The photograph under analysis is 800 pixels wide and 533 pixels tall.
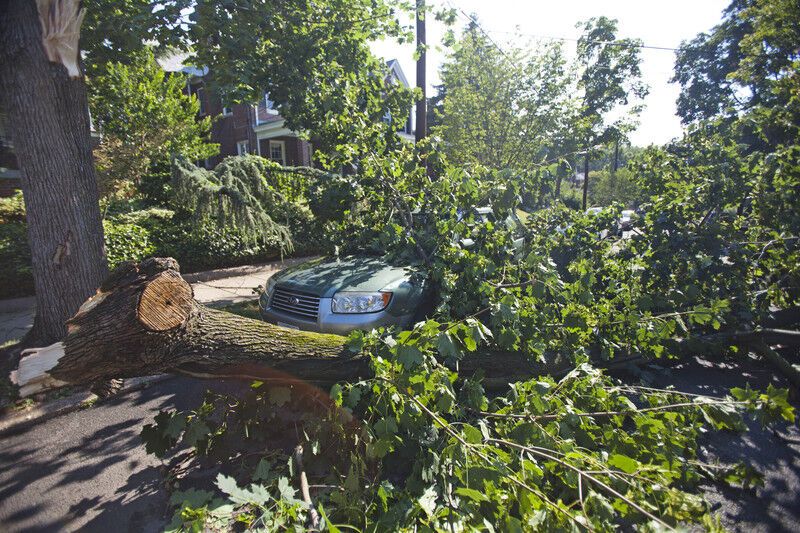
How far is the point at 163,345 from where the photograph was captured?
204 centimetres

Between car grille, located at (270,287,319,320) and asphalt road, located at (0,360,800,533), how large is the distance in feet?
4.10

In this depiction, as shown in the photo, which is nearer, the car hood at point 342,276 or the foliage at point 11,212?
the car hood at point 342,276

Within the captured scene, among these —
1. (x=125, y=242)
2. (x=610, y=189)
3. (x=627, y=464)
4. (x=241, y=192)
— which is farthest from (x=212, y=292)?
(x=610, y=189)

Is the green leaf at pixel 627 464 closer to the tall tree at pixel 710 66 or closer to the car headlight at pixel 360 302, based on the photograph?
the car headlight at pixel 360 302

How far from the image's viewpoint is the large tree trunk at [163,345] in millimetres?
1917

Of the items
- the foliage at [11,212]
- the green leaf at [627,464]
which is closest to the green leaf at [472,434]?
the green leaf at [627,464]

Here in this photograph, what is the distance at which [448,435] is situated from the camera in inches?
84.1

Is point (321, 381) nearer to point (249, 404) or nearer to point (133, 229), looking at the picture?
point (249, 404)

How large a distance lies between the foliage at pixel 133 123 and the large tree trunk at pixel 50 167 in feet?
25.1

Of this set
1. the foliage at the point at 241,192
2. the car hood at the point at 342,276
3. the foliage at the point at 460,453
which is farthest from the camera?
the foliage at the point at 241,192

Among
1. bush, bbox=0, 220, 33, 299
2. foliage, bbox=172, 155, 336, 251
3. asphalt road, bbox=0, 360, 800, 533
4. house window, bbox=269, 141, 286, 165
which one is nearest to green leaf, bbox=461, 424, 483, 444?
asphalt road, bbox=0, 360, 800, 533

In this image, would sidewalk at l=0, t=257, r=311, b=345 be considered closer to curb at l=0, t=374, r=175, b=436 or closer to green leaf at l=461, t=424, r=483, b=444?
curb at l=0, t=374, r=175, b=436

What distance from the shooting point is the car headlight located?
3.84m

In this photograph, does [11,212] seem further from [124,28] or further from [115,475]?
[115,475]
